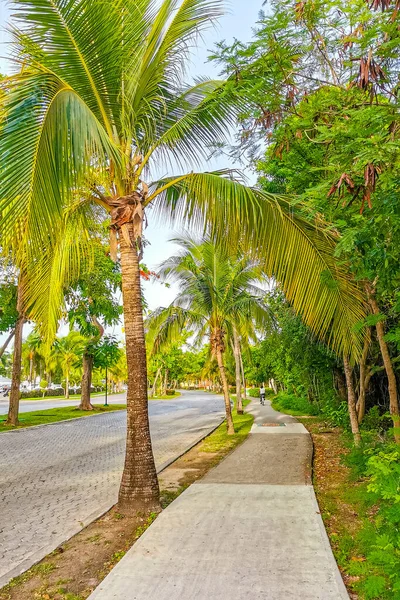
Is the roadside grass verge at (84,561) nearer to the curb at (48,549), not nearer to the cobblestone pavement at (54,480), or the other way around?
the curb at (48,549)

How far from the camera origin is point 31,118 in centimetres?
389

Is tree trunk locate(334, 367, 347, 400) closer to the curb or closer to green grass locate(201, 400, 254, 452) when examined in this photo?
green grass locate(201, 400, 254, 452)

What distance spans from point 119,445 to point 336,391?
7925mm

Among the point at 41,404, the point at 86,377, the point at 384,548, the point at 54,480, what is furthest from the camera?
the point at 41,404

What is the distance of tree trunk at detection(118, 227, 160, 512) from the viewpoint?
18.9ft

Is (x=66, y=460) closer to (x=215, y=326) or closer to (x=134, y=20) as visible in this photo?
(x=215, y=326)

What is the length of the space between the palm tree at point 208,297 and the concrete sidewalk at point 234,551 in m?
7.83

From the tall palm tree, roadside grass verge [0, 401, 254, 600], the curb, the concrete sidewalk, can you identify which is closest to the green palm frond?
the tall palm tree

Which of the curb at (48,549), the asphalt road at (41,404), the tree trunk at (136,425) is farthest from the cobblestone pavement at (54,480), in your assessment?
the asphalt road at (41,404)

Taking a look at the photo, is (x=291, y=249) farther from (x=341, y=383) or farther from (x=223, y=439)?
(x=341, y=383)

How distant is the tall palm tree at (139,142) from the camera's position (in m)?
4.54

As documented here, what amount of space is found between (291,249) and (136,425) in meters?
3.02

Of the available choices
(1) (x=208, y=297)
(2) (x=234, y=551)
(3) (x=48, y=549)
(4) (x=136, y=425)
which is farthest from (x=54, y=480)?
(1) (x=208, y=297)

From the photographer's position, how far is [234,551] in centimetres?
426
